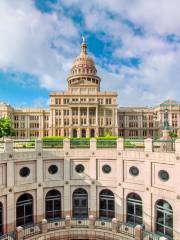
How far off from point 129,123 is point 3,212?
294 feet

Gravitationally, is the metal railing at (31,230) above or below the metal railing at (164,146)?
below

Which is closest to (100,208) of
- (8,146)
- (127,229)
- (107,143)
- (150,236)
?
(127,229)

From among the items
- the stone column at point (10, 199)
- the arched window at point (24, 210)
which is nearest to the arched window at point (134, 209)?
the arched window at point (24, 210)

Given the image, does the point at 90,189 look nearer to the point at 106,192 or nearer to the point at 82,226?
the point at 106,192

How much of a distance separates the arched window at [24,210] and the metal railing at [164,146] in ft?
41.0

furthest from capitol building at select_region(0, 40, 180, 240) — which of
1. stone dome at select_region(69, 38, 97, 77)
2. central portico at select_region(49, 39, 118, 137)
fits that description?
stone dome at select_region(69, 38, 97, 77)

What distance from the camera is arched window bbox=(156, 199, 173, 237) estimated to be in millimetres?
16266

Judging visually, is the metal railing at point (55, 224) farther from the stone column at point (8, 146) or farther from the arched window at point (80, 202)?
the stone column at point (8, 146)

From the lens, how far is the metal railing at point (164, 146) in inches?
655

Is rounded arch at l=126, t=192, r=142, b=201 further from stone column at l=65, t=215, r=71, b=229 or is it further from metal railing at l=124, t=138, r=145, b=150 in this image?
stone column at l=65, t=215, r=71, b=229

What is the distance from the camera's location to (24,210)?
18.0 meters

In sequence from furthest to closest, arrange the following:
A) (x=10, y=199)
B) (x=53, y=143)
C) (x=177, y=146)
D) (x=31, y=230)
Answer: (x=53, y=143)
(x=31, y=230)
(x=10, y=199)
(x=177, y=146)

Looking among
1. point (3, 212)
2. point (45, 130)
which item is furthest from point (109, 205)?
point (45, 130)

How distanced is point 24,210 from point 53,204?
2.72 meters
